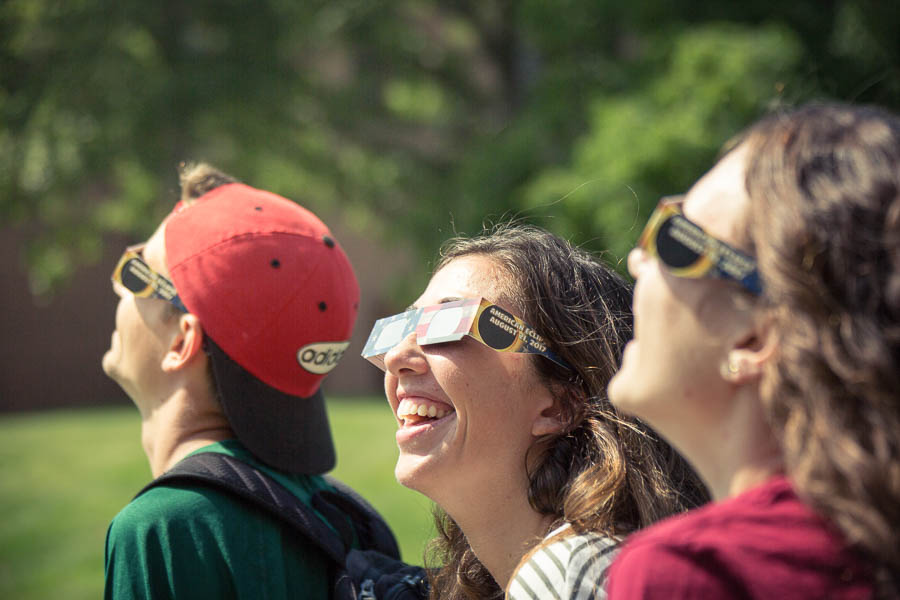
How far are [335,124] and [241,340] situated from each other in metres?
15.2

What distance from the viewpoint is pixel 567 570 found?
195cm

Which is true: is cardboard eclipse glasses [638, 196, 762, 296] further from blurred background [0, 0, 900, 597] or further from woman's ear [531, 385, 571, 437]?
blurred background [0, 0, 900, 597]

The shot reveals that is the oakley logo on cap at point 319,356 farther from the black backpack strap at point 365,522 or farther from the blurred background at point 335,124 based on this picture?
the blurred background at point 335,124

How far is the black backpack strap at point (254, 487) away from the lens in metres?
2.44

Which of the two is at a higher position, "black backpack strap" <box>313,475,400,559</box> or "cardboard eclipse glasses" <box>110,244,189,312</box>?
"cardboard eclipse glasses" <box>110,244,189,312</box>

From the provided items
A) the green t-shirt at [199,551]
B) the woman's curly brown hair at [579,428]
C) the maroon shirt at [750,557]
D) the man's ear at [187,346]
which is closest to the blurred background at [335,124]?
the woman's curly brown hair at [579,428]

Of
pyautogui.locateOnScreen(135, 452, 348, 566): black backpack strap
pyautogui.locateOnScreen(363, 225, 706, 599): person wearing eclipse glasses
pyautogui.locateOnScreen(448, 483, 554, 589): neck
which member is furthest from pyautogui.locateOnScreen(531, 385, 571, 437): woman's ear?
pyautogui.locateOnScreen(135, 452, 348, 566): black backpack strap

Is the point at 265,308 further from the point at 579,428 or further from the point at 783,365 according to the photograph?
the point at 783,365

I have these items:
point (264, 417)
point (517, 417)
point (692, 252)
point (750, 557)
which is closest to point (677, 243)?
point (692, 252)

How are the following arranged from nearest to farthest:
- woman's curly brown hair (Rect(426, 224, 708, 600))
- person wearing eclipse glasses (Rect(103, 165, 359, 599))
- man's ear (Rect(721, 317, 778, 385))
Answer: man's ear (Rect(721, 317, 778, 385))
woman's curly brown hair (Rect(426, 224, 708, 600))
person wearing eclipse glasses (Rect(103, 165, 359, 599))

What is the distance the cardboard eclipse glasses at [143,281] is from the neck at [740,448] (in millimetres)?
1793

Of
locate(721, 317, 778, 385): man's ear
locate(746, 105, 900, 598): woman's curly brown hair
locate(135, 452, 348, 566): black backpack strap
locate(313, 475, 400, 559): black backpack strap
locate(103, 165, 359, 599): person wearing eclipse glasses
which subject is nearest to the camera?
locate(746, 105, 900, 598): woman's curly brown hair

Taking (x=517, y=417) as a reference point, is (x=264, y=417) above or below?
below

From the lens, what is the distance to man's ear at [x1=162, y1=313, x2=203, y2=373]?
2705 millimetres
